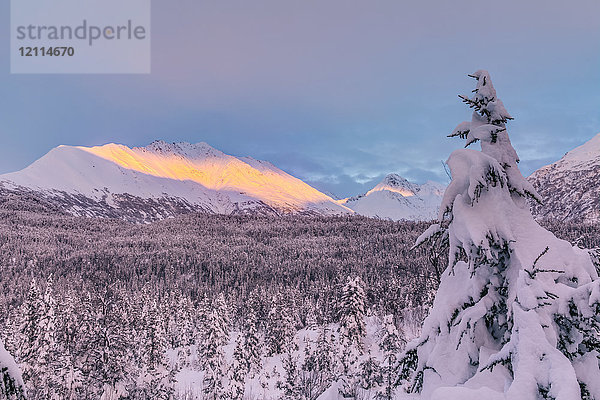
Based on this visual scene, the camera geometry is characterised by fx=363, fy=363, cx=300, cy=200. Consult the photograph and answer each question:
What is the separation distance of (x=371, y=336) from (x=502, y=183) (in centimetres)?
8004

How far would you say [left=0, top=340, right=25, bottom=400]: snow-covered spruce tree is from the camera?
3447 mm

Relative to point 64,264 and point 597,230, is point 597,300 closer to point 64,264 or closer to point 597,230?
point 64,264

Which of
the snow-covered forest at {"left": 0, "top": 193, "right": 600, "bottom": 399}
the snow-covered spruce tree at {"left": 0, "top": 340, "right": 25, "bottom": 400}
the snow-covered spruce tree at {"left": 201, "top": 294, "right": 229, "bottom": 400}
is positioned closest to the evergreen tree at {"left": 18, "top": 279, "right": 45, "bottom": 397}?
the snow-covered forest at {"left": 0, "top": 193, "right": 600, "bottom": 399}

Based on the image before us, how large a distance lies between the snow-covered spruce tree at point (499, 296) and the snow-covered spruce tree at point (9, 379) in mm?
4050

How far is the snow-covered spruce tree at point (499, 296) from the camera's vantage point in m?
3.53

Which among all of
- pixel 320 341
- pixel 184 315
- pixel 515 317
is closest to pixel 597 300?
pixel 515 317

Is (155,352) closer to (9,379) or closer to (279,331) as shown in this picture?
(279,331)

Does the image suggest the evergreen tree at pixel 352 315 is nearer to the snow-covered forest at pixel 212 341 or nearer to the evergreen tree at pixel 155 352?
the snow-covered forest at pixel 212 341

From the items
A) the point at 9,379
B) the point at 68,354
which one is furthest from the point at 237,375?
the point at 9,379

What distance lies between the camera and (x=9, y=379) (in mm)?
3514

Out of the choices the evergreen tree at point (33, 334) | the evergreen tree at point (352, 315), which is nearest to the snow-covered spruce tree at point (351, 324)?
the evergreen tree at point (352, 315)

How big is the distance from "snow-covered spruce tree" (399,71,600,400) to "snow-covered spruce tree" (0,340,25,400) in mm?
4050

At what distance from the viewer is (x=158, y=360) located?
5584 centimetres

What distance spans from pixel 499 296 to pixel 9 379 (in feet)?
18.2
